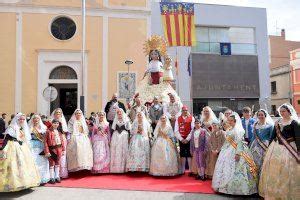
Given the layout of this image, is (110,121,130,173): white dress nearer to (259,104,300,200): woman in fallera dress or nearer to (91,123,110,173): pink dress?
(91,123,110,173): pink dress

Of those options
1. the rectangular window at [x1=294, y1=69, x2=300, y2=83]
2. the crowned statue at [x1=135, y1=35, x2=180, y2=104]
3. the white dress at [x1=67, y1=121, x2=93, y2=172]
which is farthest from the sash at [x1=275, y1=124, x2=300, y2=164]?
the rectangular window at [x1=294, y1=69, x2=300, y2=83]

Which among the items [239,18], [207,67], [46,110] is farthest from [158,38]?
[239,18]

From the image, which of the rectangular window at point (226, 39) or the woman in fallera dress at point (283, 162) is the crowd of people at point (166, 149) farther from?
the rectangular window at point (226, 39)

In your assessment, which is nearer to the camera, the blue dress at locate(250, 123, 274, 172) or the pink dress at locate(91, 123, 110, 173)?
the blue dress at locate(250, 123, 274, 172)

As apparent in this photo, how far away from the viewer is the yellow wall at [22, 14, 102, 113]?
61.8 feet

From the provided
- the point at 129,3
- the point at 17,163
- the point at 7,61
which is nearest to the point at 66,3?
the point at 129,3

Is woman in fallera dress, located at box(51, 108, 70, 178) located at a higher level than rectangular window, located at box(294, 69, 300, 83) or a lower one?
lower

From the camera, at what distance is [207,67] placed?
23812mm

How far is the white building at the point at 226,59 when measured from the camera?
23500 mm

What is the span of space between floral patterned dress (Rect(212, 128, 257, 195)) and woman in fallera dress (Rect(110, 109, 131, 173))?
109 inches

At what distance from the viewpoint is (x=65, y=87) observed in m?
20.7

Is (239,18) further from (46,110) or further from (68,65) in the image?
(46,110)

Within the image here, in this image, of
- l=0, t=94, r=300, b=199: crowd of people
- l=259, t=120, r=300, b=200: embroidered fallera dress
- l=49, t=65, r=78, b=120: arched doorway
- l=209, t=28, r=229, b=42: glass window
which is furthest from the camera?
l=209, t=28, r=229, b=42: glass window

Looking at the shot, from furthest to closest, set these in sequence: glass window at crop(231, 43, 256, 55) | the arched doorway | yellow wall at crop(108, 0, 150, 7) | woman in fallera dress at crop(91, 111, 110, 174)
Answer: glass window at crop(231, 43, 256, 55), yellow wall at crop(108, 0, 150, 7), the arched doorway, woman in fallera dress at crop(91, 111, 110, 174)
